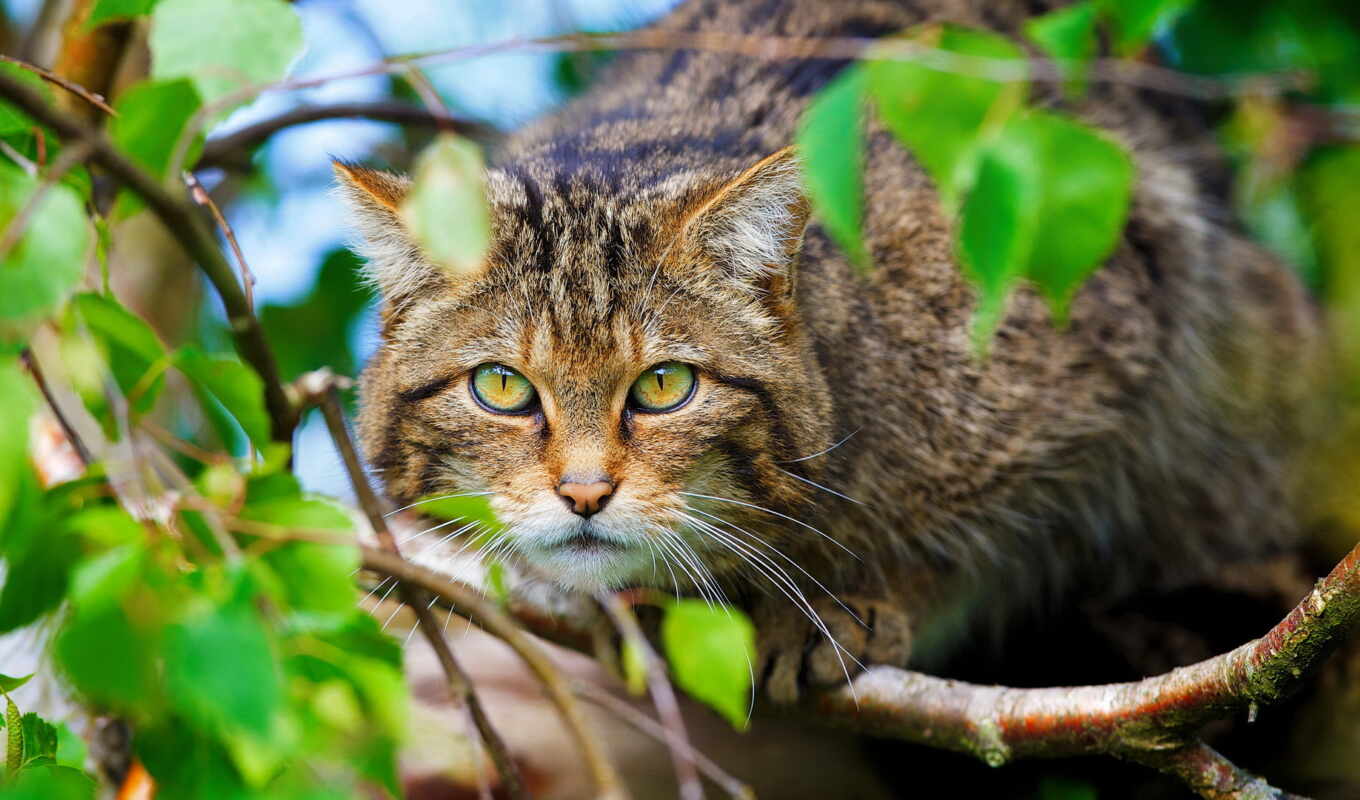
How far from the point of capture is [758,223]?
8.16 feet

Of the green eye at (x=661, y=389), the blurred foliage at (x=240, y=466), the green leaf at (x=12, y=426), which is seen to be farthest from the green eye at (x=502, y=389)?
the green leaf at (x=12, y=426)

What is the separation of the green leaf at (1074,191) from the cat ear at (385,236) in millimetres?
1279

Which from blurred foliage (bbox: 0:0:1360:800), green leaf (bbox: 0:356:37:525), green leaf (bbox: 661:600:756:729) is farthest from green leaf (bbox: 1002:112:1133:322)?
green leaf (bbox: 0:356:37:525)

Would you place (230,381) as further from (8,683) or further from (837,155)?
(837,155)

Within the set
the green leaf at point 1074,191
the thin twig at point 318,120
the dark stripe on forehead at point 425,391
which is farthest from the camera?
the thin twig at point 318,120

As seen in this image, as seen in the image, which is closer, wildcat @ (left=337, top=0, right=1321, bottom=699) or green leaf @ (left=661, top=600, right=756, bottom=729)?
green leaf @ (left=661, top=600, right=756, bottom=729)

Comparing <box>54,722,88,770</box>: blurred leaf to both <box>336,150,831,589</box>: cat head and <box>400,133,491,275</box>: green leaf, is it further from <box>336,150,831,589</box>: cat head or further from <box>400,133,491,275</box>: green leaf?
<box>400,133,491,275</box>: green leaf

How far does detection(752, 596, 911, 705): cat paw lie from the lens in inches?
108

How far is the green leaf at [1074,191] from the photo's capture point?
1.66m

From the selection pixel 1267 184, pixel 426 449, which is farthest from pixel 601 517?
pixel 1267 184

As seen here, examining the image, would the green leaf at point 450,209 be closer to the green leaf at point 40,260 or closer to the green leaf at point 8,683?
the green leaf at point 40,260

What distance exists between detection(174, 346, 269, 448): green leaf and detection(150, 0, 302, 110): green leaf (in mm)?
327

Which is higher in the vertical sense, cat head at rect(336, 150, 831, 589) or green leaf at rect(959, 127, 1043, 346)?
green leaf at rect(959, 127, 1043, 346)

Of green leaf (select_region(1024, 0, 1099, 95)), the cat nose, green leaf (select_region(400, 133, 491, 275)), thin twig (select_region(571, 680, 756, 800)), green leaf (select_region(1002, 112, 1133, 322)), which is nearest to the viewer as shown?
green leaf (select_region(400, 133, 491, 275))
